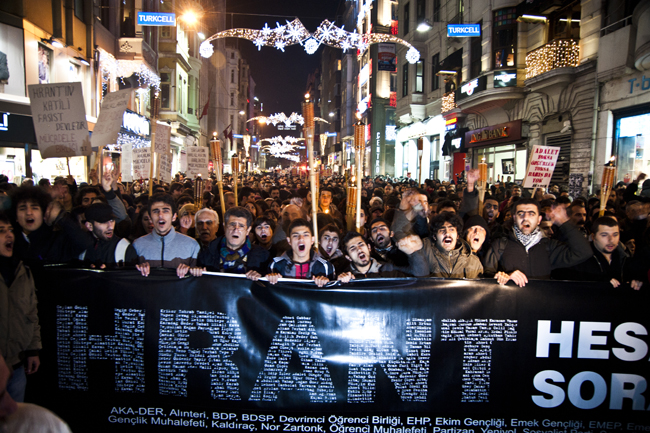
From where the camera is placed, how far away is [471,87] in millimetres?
22031

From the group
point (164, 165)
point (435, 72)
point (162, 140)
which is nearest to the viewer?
point (162, 140)

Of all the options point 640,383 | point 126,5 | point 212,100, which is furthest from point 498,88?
point 212,100

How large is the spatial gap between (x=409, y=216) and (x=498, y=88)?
53.7 feet

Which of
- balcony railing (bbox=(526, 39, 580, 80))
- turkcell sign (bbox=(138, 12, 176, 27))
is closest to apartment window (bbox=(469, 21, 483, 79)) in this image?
balcony railing (bbox=(526, 39, 580, 80))

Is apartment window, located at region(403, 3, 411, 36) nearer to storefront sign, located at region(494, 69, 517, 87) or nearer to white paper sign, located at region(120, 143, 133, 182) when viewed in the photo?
storefront sign, located at region(494, 69, 517, 87)

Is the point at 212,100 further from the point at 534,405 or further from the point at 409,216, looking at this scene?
the point at 534,405

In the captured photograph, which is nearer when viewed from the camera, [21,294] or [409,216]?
[21,294]

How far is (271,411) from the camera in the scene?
3449 mm

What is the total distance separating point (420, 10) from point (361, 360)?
34.1m

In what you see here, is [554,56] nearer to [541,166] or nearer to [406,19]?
[541,166]

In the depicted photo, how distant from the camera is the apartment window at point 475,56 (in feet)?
74.0

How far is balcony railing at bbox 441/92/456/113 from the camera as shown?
25.2m

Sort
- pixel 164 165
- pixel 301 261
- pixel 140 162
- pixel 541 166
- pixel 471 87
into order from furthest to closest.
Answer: pixel 471 87
pixel 140 162
pixel 164 165
pixel 541 166
pixel 301 261

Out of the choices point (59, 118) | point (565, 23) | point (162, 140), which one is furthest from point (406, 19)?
point (59, 118)
